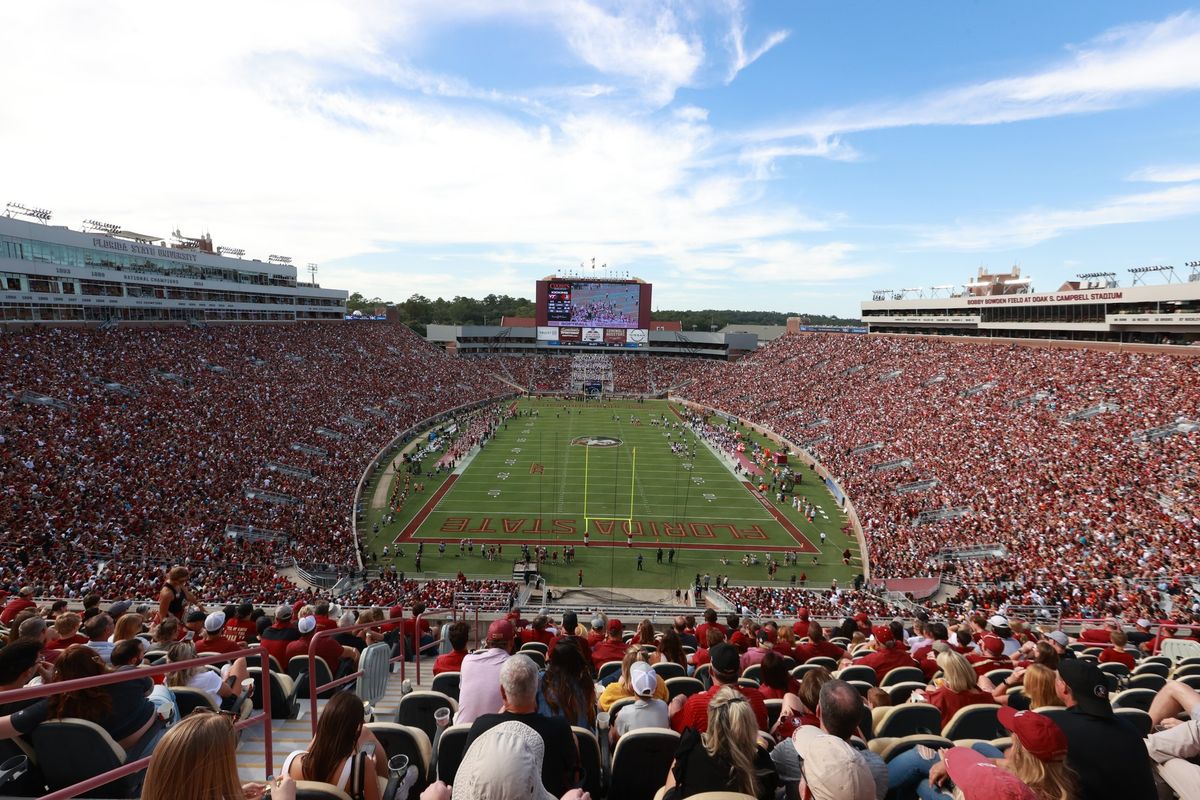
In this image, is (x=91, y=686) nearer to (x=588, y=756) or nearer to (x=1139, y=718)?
(x=588, y=756)

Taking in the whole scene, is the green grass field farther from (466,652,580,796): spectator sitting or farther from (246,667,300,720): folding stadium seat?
(466,652,580,796): spectator sitting

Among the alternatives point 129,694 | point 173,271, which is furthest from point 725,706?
Result: point 173,271

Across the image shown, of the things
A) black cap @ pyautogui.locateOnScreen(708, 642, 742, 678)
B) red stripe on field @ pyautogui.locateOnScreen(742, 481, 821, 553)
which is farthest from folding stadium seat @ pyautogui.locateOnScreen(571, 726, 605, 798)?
red stripe on field @ pyautogui.locateOnScreen(742, 481, 821, 553)

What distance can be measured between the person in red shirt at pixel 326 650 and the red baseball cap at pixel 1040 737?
621 cm

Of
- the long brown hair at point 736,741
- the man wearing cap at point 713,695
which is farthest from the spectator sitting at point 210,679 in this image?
the long brown hair at point 736,741

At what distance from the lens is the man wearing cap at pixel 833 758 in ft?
9.09

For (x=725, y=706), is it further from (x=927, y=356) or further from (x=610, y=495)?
(x=927, y=356)

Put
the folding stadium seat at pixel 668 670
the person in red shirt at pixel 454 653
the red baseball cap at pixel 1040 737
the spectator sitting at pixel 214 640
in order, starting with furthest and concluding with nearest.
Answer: the spectator sitting at pixel 214 640
the person in red shirt at pixel 454 653
the folding stadium seat at pixel 668 670
the red baseball cap at pixel 1040 737

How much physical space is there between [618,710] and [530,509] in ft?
86.5

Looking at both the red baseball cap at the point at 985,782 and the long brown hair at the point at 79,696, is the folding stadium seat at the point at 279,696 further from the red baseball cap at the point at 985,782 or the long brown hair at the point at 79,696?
the red baseball cap at the point at 985,782

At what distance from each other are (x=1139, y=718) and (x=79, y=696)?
7.96 m

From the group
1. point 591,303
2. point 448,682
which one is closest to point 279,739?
point 448,682

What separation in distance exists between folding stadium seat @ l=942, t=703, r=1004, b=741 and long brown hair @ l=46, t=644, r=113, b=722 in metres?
5.95

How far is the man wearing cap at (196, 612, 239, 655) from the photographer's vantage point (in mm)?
6434
